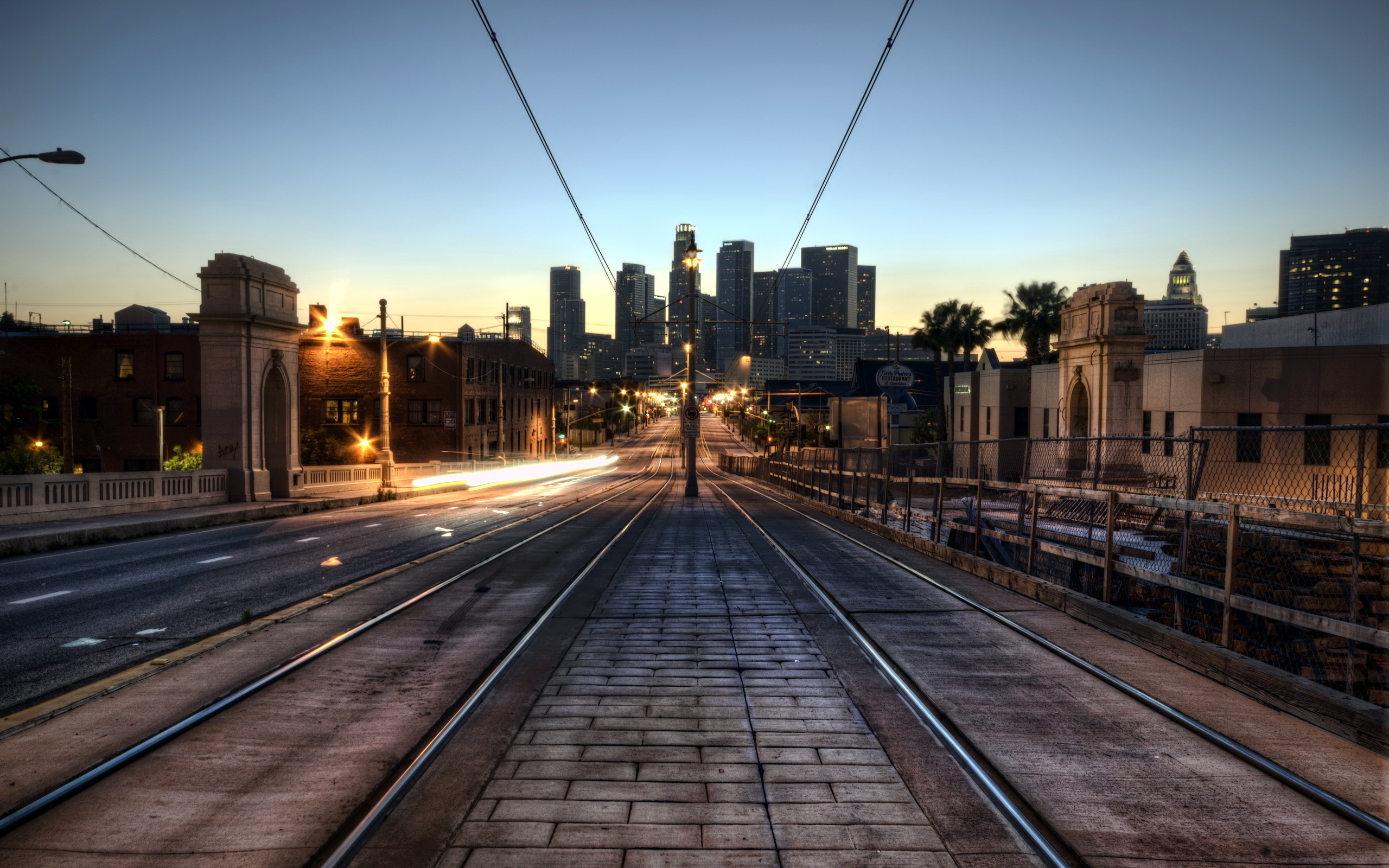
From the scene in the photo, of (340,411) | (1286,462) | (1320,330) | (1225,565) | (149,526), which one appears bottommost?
(149,526)

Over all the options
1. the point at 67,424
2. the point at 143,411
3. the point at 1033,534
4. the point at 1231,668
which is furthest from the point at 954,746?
the point at 143,411

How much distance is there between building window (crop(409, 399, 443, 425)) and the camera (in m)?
60.8

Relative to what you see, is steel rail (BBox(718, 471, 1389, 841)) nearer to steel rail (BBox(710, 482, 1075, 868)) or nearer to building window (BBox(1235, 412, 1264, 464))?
steel rail (BBox(710, 482, 1075, 868))

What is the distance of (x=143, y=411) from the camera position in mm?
55094

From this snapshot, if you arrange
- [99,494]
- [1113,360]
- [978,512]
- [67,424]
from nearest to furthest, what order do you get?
[978,512], [99,494], [1113,360], [67,424]

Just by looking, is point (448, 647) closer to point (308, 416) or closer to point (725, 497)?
point (725, 497)

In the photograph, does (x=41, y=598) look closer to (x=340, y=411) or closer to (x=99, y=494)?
(x=99, y=494)

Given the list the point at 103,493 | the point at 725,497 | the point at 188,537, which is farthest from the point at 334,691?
the point at 725,497

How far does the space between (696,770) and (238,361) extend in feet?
80.5

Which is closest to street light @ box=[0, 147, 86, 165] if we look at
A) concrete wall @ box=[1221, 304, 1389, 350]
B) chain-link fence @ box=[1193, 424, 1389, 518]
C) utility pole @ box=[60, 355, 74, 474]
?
chain-link fence @ box=[1193, 424, 1389, 518]

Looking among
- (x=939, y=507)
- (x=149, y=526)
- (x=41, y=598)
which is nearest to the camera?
(x=41, y=598)

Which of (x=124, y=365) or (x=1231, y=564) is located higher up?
(x=124, y=365)

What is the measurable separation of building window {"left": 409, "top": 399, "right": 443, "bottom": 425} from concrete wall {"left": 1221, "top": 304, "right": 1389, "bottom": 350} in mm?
51855

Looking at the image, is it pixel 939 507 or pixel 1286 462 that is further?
pixel 1286 462
